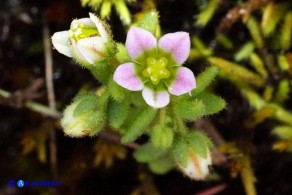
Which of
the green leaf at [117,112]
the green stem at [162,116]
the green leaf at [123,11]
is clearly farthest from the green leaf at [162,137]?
the green leaf at [123,11]

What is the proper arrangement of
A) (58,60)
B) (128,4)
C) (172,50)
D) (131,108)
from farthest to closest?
(58,60), (128,4), (131,108), (172,50)

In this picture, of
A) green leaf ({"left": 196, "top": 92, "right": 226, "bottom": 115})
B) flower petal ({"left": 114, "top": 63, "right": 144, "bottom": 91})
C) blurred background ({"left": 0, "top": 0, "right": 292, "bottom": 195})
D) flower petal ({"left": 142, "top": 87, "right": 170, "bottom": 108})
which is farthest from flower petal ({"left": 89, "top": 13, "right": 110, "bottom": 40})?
blurred background ({"left": 0, "top": 0, "right": 292, "bottom": 195})

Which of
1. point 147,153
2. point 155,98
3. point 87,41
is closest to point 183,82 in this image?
point 155,98

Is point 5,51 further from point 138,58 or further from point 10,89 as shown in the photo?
point 138,58

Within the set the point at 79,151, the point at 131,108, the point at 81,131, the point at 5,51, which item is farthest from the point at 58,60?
the point at 81,131

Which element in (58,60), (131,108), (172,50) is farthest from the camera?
(58,60)

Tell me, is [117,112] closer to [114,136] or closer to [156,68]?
[156,68]
